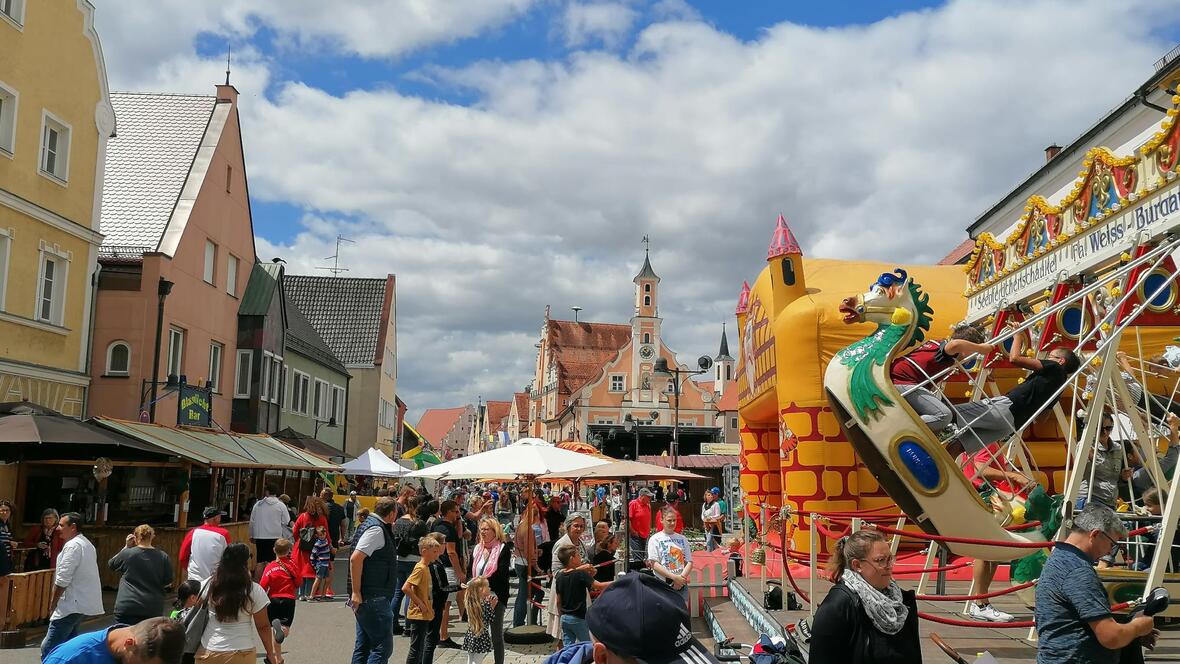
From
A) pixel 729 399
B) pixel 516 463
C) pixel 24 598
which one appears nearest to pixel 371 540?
pixel 516 463

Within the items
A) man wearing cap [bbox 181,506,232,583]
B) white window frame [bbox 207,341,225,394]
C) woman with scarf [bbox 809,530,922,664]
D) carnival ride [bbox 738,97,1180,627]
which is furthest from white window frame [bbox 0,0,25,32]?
woman with scarf [bbox 809,530,922,664]

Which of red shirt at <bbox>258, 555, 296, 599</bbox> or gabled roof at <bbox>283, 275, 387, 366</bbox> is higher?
gabled roof at <bbox>283, 275, 387, 366</bbox>

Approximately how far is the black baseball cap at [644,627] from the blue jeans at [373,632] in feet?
16.1

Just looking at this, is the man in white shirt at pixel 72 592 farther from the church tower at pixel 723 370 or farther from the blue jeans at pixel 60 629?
the church tower at pixel 723 370

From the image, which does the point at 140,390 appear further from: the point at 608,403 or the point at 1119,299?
the point at 608,403

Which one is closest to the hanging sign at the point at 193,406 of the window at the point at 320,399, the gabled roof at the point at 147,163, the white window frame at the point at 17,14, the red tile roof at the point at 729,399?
the gabled roof at the point at 147,163

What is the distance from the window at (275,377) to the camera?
1041 inches

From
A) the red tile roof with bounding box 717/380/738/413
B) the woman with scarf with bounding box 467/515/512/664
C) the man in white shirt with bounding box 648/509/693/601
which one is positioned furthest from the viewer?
the red tile roof with bounding box 717/380/738/413

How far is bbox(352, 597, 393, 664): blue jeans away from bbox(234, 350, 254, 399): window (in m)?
19.1

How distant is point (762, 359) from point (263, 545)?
28.0 feet

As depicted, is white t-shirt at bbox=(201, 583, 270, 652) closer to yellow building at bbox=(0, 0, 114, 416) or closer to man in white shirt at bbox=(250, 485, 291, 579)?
man in white shirt at bbox=(250, 485, 291, 579)

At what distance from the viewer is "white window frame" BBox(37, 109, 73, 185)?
1709cm

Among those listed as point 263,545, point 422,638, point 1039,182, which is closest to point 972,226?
point 1039,182

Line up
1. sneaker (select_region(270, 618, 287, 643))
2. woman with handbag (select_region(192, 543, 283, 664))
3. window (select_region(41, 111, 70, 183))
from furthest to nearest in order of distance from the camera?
window (select_region(41, 111, 70, 183)) → sneaker (select_region(270, 618, 287, 643)) → woman with handbag (select_region(192, 543, 283, 664))
